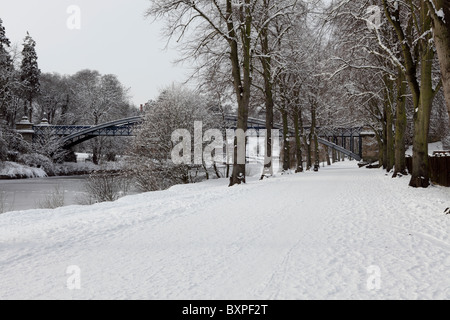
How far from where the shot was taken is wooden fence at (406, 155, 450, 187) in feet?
53.5

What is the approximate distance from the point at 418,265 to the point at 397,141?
1812cm

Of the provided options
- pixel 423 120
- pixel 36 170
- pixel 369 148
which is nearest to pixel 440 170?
pixel 423 120

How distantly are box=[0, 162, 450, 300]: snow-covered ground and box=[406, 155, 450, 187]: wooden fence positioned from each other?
837 centimetres

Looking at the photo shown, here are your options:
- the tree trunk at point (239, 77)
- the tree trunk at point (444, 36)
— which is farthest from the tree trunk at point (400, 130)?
the tree trunk at point (444, 36)

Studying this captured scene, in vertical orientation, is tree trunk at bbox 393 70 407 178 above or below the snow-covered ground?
above

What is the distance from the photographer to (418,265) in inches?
183

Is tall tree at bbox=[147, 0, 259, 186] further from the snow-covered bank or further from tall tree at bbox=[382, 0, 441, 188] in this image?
the snow-covered bank

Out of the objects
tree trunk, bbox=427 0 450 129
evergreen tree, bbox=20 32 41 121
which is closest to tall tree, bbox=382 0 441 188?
tree trunk, bbox=427 0 450 129

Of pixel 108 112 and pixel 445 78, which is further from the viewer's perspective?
pixel 108 112

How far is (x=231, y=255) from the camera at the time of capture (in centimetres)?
512

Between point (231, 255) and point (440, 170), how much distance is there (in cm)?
1545

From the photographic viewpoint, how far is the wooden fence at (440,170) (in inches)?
642
